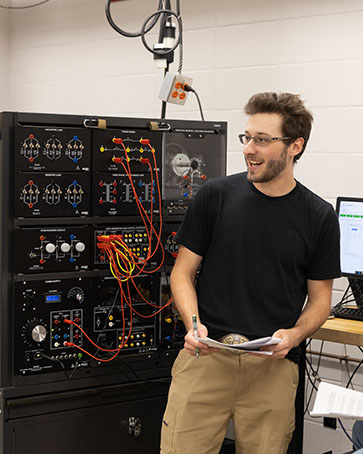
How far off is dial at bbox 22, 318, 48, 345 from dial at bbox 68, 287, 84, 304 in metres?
0.15

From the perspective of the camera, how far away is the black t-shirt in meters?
2.25

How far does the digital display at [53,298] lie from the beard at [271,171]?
2.83 ft

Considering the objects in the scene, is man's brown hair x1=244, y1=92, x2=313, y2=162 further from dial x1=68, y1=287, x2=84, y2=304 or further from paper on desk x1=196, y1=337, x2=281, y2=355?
dial x1=68, y1=287, x2=84, y2=304

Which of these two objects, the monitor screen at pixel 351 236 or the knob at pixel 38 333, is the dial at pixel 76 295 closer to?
the knob at pixel 38 333

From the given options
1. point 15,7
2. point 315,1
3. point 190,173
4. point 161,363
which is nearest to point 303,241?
point 190,173

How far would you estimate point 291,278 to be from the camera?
7.50 feet

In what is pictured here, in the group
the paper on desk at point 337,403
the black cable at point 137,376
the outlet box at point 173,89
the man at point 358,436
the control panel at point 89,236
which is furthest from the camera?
the outlet box at point 173,89

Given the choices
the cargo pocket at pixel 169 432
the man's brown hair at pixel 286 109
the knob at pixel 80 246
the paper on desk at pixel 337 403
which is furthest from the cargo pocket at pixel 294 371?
the knob at pixel 80 246

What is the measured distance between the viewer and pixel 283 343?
2143mm

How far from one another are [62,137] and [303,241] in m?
0.98

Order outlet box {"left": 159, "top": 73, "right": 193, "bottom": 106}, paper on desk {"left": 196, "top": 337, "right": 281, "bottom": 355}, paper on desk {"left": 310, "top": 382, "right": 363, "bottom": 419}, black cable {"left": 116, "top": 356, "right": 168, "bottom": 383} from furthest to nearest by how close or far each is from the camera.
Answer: outlet box {"left": 159, "top": 73, "right": 193, "bottom": 106} → black cable {"left": 116, "top": 356, "right": 168, "bottom": 383} → paper on desk {"left": 196, "top": 337, "right": 281, "bottom": 355} → paper on desk {"left": 310, "top": 382, "right": 363, "bottom": 419}

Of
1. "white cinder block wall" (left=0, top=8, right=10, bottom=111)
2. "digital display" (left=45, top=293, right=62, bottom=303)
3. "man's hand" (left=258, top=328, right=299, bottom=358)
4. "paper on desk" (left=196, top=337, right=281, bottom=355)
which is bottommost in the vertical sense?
"man's hand" (left=258, top=328, right=299, bottom=358)

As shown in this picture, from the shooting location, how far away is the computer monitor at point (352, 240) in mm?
2900

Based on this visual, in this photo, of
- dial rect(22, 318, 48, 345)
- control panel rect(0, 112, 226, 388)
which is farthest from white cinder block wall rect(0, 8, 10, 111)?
dial rect(22, 318, 48, 345)
